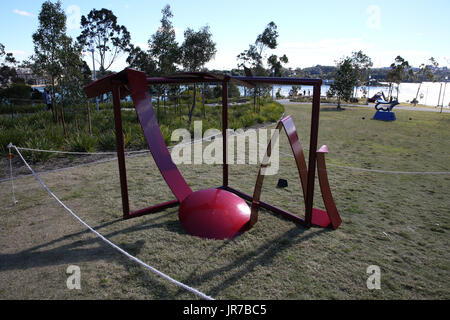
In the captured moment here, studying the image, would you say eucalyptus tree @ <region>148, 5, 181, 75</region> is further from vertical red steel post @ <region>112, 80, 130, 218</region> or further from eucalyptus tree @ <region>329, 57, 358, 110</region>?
eucalyptus tree @ <region>329, 57, 358, 110</region>

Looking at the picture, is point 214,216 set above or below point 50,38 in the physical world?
below

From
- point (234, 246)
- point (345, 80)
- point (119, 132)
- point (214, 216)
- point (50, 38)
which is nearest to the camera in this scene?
→ point (234, 246)

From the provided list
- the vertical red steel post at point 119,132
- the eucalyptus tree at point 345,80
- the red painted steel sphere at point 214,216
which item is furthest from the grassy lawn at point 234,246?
the eucalyptus tree at point 345,80

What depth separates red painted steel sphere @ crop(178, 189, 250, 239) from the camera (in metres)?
4.51

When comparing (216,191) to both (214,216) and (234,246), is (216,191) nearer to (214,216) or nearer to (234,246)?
(214,216)

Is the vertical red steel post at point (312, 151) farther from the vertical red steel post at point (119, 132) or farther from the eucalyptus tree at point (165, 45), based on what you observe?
the eucalyptus tree at point (165, 45)

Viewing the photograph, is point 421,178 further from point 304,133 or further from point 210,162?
point 304,133

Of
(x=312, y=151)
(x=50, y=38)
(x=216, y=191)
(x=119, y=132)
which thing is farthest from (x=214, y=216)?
(x=50, y=38)

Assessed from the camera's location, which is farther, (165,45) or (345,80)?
(345,80)

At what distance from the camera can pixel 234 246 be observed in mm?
4254

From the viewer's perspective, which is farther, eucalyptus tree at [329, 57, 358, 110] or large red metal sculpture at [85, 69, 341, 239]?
eucalyptus tree at [329, 57, 358, 110]

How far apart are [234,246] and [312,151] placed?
1.92m

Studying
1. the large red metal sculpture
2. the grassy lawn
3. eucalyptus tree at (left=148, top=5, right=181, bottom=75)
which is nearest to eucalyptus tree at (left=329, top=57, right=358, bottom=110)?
eucalyptus tree at (left=148, top=5, right=181, bottom=75)

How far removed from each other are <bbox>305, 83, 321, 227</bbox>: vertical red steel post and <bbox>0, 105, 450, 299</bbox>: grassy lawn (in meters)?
0.38
